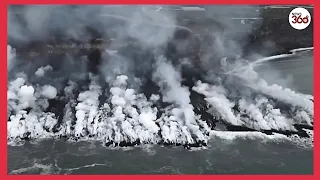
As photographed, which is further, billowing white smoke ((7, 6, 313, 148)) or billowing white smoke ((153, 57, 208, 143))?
billowing white smoke ((153, 57, 208, 143))

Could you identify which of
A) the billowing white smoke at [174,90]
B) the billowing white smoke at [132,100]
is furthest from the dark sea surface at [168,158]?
the billowing white smoke at [174,90]

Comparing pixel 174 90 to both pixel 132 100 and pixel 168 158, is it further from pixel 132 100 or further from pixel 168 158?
pixel 168 158

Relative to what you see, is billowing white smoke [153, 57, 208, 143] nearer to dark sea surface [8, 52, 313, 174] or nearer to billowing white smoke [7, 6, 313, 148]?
billowing white smoke [7, 6, 313, 148]

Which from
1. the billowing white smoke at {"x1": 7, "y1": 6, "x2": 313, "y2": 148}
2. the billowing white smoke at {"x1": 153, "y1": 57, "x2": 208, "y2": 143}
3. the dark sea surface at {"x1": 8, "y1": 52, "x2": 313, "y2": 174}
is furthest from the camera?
the billowing white smoke at {"x1": 153, "y1": 57, "x2": 208, "y2": 143}

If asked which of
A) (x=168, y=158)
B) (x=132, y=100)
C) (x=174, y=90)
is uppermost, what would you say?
(x=174, y=90)

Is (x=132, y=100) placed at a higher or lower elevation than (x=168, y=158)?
higher

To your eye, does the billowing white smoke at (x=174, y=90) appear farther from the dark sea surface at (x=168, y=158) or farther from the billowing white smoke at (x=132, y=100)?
the dark sea surface at (x=168, y=158)

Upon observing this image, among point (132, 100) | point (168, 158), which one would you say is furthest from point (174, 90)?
point (168, 158)

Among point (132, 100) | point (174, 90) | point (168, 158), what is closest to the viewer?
point (168, 158)

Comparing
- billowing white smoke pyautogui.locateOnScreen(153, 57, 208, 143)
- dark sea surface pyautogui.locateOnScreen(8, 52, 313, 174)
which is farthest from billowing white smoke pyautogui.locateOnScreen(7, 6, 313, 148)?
dark sea surface pyautogui.locateOnScreen(8, 52, 313, 174)
